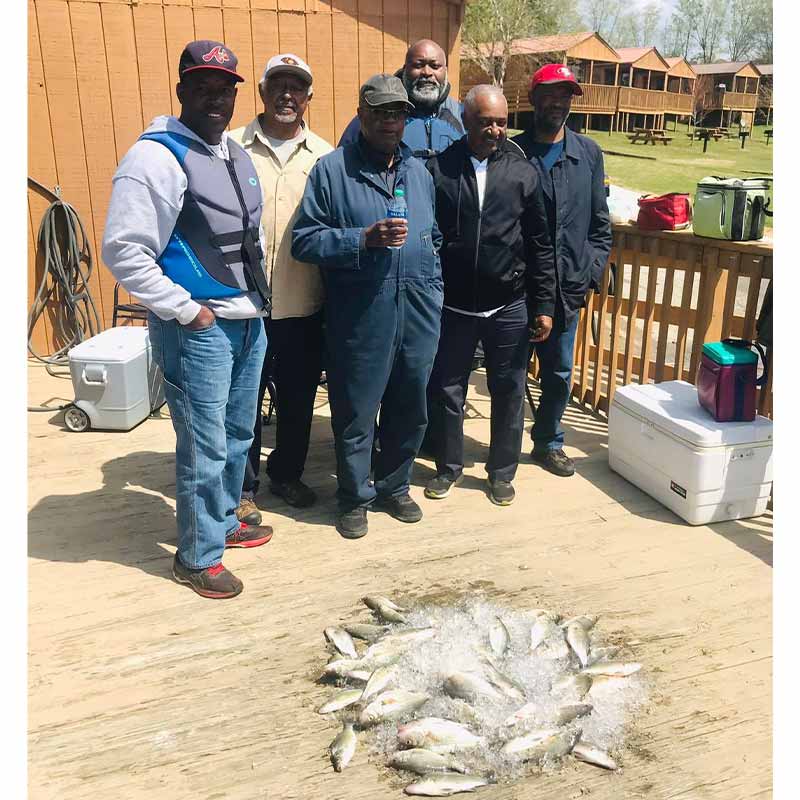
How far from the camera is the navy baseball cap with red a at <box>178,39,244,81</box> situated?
9.10 ft

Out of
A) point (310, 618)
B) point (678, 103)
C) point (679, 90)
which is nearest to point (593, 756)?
point (310, 618)

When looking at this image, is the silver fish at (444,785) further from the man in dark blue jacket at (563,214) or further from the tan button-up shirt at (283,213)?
the man in dark blue jacket at (563,214)

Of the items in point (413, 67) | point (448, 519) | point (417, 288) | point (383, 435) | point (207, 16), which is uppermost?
point (207, 16)

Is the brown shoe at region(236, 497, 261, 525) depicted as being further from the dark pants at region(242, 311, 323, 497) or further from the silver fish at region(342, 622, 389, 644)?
the silver fish at region(342, 622, 389, 644)

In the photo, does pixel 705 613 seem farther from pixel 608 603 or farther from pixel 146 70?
pixel 146 70

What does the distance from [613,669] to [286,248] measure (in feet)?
7.44

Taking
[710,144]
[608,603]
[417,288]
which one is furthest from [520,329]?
[710,144]

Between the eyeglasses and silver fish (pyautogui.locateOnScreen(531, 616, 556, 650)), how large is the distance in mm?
2157

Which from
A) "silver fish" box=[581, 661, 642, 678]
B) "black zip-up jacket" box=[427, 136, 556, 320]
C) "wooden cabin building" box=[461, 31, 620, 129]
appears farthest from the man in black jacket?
"wooden cabin building" box=[461, 31, 620, 129]

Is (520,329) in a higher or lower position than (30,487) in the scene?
higher

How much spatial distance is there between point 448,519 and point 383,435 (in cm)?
55

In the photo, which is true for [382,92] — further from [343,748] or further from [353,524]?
[343,748]

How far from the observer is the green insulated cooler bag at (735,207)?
165 inches

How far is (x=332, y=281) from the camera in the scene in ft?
11.6
